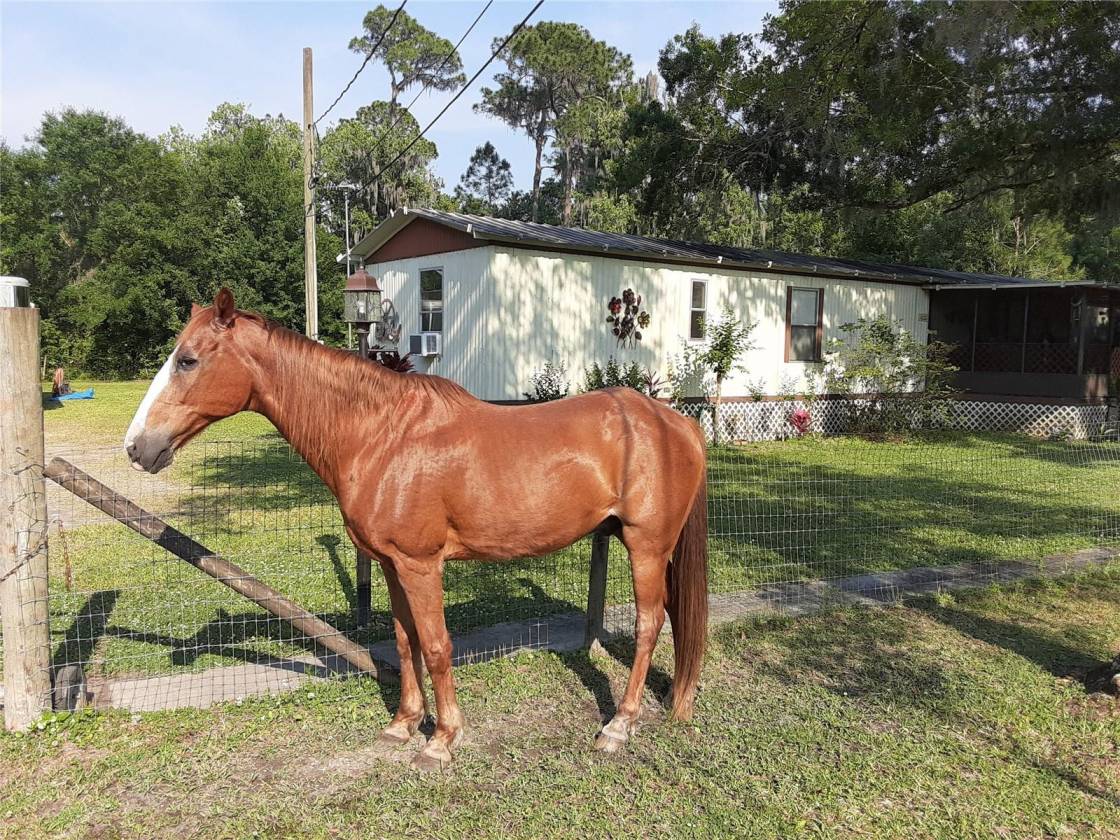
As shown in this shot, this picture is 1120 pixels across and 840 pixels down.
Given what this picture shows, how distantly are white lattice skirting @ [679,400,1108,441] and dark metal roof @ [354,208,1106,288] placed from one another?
8.84ft

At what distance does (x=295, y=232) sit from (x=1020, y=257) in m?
29.5

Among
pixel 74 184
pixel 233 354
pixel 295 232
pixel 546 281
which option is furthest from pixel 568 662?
pixel 74 184

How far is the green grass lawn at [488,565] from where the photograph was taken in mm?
4457

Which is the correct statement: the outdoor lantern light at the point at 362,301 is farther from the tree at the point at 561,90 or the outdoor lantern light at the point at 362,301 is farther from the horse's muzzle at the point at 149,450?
the tree at the point at 561,90

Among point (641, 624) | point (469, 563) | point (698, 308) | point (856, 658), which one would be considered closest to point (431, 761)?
point (641, 624)

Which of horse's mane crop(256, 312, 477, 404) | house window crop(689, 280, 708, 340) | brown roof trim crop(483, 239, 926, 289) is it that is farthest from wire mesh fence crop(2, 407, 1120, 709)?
brown roof trim crop(483, 239, 926, 289)

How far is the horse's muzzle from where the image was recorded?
8.64 feet

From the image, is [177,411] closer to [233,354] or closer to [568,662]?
[233,354]

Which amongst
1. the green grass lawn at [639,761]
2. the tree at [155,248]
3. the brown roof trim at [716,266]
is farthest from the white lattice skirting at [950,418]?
the tree at [155,248]

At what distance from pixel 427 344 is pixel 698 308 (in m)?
5.14

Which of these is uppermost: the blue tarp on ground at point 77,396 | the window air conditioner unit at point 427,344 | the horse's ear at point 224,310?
the window air conditioner unit at point 427,344

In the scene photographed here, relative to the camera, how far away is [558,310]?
1190 cm

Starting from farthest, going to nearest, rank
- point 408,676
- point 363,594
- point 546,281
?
1. point 546,281
2. point 363,594
3. point 408,676

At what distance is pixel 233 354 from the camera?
2.82 m
